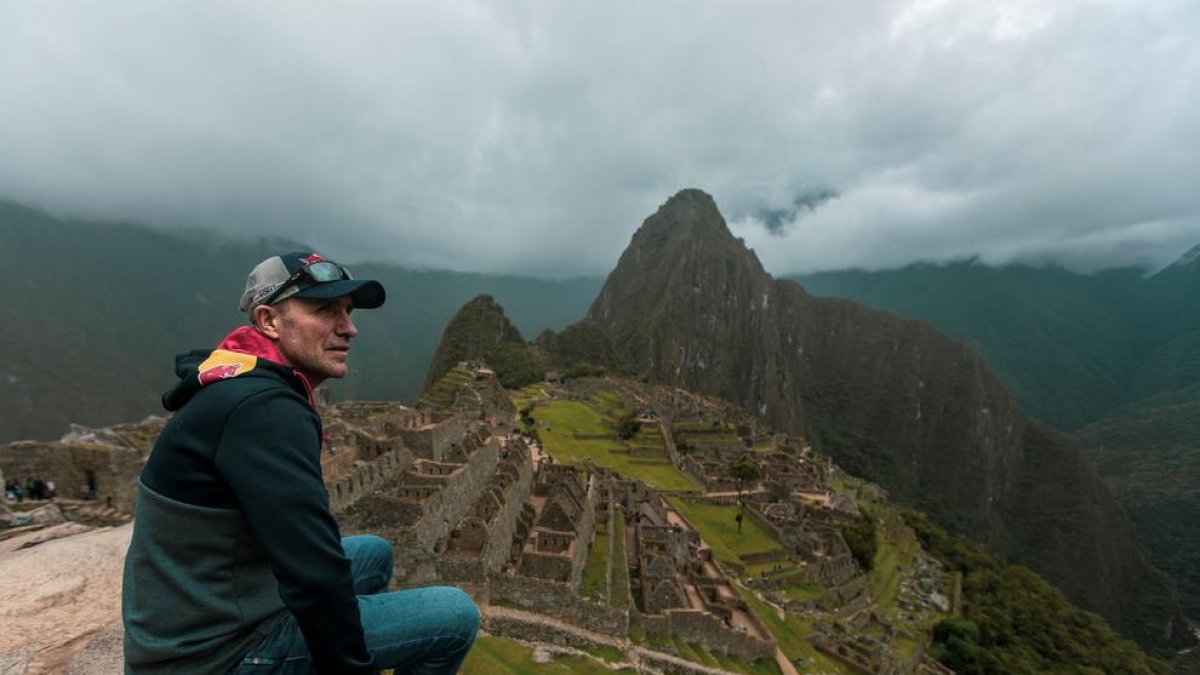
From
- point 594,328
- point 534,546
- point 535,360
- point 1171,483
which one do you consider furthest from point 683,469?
point 1171,483

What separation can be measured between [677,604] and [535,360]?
99.2m

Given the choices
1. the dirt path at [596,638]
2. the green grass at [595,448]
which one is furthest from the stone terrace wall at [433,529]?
the green grass at [595,448]

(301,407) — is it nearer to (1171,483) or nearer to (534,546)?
(534,546)

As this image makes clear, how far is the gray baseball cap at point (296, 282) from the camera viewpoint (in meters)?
3.29

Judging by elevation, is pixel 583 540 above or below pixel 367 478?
below

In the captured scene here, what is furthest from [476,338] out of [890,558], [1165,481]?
[1165,481]

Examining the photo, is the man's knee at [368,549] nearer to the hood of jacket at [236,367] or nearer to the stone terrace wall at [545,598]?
the hood of jacket at [236,367]

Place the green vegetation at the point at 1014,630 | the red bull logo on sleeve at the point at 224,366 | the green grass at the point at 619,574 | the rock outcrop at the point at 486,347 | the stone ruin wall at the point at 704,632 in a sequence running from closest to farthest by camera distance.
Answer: the red bull logo on sleeve at the point at 224,366
the green grass at the point at 619,574
the stone ruin wall at the point at 704,632
the green vegetation at the point at 1014,630
the rock outcrop at the point at 486,347

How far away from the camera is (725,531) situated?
43031 millimetres

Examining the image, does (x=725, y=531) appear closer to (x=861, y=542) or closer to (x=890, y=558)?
(x=861, y=542)

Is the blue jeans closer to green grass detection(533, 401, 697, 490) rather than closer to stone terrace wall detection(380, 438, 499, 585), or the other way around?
stone terrace wall detection(380, 438, 499, 585)

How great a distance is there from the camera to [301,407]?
9.11 feet

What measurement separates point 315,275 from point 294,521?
154 cm

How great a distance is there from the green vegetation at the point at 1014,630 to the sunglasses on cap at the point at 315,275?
1963 inches
